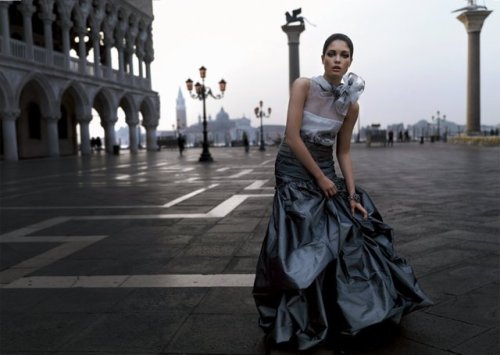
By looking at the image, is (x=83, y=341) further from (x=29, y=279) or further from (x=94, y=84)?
(x=94, y=84)

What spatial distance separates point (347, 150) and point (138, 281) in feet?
6.29

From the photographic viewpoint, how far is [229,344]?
2518 mm

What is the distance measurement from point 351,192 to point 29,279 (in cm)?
269

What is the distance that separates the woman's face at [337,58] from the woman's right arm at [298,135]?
143 millimetres

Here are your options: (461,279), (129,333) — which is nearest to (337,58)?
(129,333)

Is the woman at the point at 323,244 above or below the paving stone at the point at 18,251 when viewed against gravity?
above

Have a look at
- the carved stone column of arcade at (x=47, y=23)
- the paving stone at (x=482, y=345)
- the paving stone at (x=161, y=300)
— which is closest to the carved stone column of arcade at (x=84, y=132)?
the carved stone column of arcade at (x=47, y=23)

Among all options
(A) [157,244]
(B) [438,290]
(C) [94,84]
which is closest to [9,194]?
(A) [157,244]

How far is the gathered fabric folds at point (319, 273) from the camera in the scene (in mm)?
2273

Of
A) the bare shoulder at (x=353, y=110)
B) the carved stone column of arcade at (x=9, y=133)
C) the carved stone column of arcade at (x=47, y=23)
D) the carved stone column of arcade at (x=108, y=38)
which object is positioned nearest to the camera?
the bare shoulder at (x=353, y=110)

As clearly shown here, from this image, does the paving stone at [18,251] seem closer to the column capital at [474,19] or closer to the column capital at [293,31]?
the column capital at [293,31]

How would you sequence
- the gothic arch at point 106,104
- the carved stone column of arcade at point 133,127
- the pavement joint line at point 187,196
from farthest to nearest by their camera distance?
the carved stone column of arcade at point 133,127
the gothic arch at point 106,104
the pavement joint line at point 187,196

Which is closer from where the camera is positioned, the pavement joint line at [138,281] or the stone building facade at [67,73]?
the pavement joint line at [138,281]

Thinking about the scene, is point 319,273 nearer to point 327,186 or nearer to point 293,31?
point 327,186
